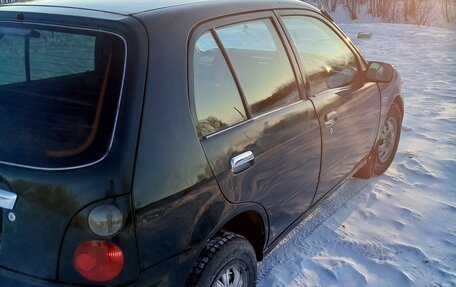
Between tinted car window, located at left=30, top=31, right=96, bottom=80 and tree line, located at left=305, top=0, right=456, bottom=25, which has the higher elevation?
tinted car window, located at left=30, top=31, right=96, bottom=80

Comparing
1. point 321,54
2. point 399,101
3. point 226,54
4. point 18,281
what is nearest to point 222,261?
point 18,281

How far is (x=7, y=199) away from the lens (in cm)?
168

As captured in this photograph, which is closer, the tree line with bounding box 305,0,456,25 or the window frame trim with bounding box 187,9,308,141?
the window frame trim with bounding box 187,9,308,141

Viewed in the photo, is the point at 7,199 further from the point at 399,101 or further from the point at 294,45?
the point at 399,101

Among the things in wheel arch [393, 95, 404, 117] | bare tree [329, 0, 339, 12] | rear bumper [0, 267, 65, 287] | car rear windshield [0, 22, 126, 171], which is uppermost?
car rear windshield [0, 22, 126, 171]

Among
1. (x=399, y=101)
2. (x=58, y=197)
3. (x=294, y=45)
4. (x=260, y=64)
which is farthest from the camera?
(x=399, y=101)

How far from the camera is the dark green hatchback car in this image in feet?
5.44

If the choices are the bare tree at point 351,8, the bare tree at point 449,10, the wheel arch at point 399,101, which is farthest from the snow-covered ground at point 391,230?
the bare tree at point 351,8

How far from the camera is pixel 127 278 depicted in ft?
5.60

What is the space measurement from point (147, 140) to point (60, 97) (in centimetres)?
44

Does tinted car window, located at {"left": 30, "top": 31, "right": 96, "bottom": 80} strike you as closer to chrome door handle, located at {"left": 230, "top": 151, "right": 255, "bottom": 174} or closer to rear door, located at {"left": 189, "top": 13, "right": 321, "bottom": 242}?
rear door, located at {"left": 189, "top": 13, "right": 321, "bottom": 242}

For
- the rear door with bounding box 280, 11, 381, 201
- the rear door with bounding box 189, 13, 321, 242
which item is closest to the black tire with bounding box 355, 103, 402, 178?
the rear door with bounding box 280, 11, 381, 201

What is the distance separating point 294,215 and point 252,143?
803 millimetres

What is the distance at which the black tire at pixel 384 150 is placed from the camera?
423cm
